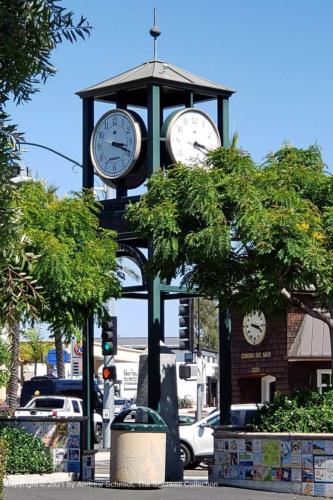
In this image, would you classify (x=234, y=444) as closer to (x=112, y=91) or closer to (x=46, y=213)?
(x=46, y=213)

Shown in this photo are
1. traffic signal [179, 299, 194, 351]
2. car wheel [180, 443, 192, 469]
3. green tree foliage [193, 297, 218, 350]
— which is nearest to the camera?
car wheel [180, 443, 192, 469]

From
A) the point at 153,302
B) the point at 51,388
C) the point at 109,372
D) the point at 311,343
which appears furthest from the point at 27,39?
the point at 51,388

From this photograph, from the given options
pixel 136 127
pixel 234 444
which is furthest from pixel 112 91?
pixel 234 444

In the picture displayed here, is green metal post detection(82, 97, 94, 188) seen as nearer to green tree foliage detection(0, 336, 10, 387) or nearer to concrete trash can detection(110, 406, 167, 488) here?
green tree foliage detection(0, 336, 10, 387)

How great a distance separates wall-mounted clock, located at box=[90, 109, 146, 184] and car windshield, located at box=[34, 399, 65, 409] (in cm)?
1950

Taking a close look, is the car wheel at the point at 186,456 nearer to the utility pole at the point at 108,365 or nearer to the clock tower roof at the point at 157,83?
the utility pole at the point at 108,365

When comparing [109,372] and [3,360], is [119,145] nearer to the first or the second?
[3,360]

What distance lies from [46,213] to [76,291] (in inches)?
64.6

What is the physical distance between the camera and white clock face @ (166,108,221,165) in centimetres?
2211

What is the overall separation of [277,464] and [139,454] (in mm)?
2234

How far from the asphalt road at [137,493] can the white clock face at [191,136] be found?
6.53 metres

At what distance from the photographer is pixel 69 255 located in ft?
65.9

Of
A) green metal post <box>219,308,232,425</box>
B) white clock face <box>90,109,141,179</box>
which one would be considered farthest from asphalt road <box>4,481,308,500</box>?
white clock face <box>90,109,141,179</box>

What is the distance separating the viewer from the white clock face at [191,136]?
72.5 feet
